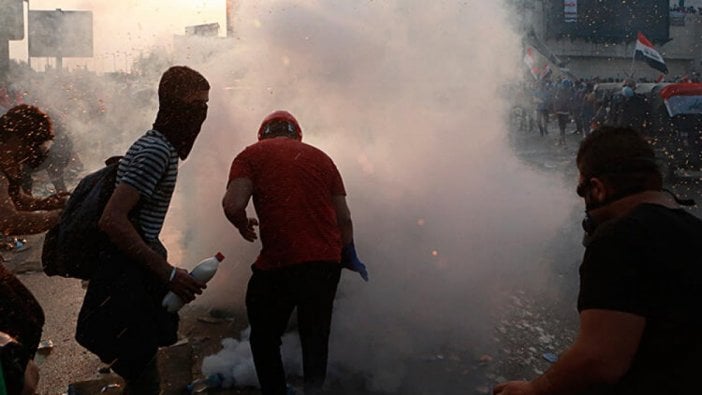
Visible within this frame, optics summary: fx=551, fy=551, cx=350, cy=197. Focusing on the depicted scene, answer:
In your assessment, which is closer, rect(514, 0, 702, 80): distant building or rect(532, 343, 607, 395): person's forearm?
rect(532, 343, 607, 395): person's forearm

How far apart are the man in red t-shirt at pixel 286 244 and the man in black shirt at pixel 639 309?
126 centimetres

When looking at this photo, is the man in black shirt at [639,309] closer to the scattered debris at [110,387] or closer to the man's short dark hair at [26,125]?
the man's short dark hair at [26,125]

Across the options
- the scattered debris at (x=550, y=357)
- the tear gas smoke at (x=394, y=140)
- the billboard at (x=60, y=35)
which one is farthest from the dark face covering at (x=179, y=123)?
the billboard at (x=60, y=35)

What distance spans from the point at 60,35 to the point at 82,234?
31537 mm

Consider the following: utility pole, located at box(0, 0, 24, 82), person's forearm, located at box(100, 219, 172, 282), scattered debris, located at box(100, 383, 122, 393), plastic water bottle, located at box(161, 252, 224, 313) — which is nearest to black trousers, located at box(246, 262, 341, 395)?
plastic water bottle, located at box(161, 252, 224, 313)

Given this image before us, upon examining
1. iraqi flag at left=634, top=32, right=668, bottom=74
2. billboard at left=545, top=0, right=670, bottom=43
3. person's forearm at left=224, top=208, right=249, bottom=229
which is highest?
billboard at left=545, top=0, right=670, bottom=43

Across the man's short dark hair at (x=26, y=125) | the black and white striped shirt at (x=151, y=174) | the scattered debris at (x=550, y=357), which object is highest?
the man's short dark hair at (x=26, y=125)

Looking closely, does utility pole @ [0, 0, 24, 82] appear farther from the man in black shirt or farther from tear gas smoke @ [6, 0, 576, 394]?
the man in black shirt

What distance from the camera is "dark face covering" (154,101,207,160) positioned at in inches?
83.8

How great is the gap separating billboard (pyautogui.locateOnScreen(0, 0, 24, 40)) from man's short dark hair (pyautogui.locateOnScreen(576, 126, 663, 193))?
20.4 m

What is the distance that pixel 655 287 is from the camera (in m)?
1.28

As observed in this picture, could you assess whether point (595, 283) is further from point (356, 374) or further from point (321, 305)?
point (356, 374)

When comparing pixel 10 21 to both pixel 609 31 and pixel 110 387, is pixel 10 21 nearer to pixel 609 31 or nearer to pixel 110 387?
pixel 110 387

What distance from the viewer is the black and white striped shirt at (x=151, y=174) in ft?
6.59
